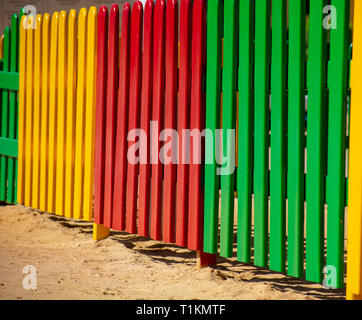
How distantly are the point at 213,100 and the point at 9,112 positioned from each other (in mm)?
2877

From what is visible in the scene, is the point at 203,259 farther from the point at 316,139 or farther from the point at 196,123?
the point at 316,139

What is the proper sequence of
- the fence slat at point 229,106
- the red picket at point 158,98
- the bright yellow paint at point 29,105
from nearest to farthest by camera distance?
the fence slat at point 229,106 < the red picket at point 158,98 < the bright yellow paint at point 29,105

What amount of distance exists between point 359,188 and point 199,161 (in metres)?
1.27

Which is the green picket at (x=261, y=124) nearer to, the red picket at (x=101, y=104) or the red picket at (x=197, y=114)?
the red picket at (x=197, y=114)

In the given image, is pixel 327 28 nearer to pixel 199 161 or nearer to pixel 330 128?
pixel 330 128

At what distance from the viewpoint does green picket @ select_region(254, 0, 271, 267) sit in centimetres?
357

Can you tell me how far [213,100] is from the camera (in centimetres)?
391

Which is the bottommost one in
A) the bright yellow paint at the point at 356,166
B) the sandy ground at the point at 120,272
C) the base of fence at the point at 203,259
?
the sandy ground at the point at 120,272

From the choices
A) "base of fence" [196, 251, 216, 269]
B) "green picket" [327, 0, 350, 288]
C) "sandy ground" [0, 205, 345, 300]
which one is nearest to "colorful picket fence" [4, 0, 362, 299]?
"green picket" [327, 0, 350, 288]

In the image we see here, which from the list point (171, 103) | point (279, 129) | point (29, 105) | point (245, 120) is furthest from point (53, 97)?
point (279, 129)

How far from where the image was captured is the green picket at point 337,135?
3.18 m

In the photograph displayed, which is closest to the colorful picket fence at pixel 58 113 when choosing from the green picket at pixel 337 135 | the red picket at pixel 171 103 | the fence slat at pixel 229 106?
the red picket at pixel 171 103

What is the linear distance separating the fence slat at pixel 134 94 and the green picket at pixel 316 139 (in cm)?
160

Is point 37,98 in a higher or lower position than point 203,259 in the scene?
higher
